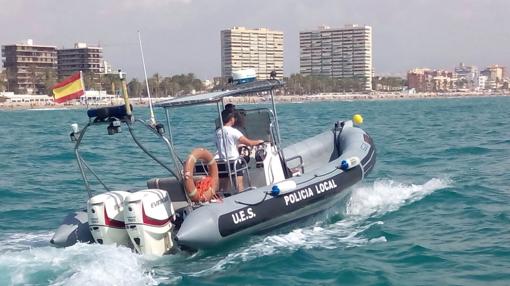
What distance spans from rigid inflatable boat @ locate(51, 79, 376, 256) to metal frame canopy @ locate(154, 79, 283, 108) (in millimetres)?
13

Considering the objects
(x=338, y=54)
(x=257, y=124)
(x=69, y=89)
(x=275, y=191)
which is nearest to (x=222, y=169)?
(x=275, y=191)

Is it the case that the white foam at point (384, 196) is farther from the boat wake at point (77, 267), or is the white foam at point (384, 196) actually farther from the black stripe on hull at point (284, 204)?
the boat wake at point (77, 267)

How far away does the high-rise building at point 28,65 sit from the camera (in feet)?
380

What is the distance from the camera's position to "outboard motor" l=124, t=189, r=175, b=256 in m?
8.12

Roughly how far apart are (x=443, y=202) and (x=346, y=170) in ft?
7.23

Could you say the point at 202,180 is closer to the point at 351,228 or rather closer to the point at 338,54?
the point at 351,228

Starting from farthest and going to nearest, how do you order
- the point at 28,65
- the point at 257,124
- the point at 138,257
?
1. the point at 28,65
2. the point at 257,124
3. the point at 138,257

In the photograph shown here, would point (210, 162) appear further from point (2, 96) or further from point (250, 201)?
point (2, 96)

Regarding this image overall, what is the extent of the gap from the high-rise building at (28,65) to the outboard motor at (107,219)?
4231 inches

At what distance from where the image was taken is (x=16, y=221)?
36.8ft

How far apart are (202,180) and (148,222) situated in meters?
1.20

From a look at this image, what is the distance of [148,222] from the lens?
8180mm

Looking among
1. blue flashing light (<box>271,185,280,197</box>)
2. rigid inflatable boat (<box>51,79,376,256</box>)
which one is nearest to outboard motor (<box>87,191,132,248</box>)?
rigid inflatable boat (<box>51,79,376,256</box>)

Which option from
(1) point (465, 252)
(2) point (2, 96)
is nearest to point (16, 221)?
(1) point (465, 252)
